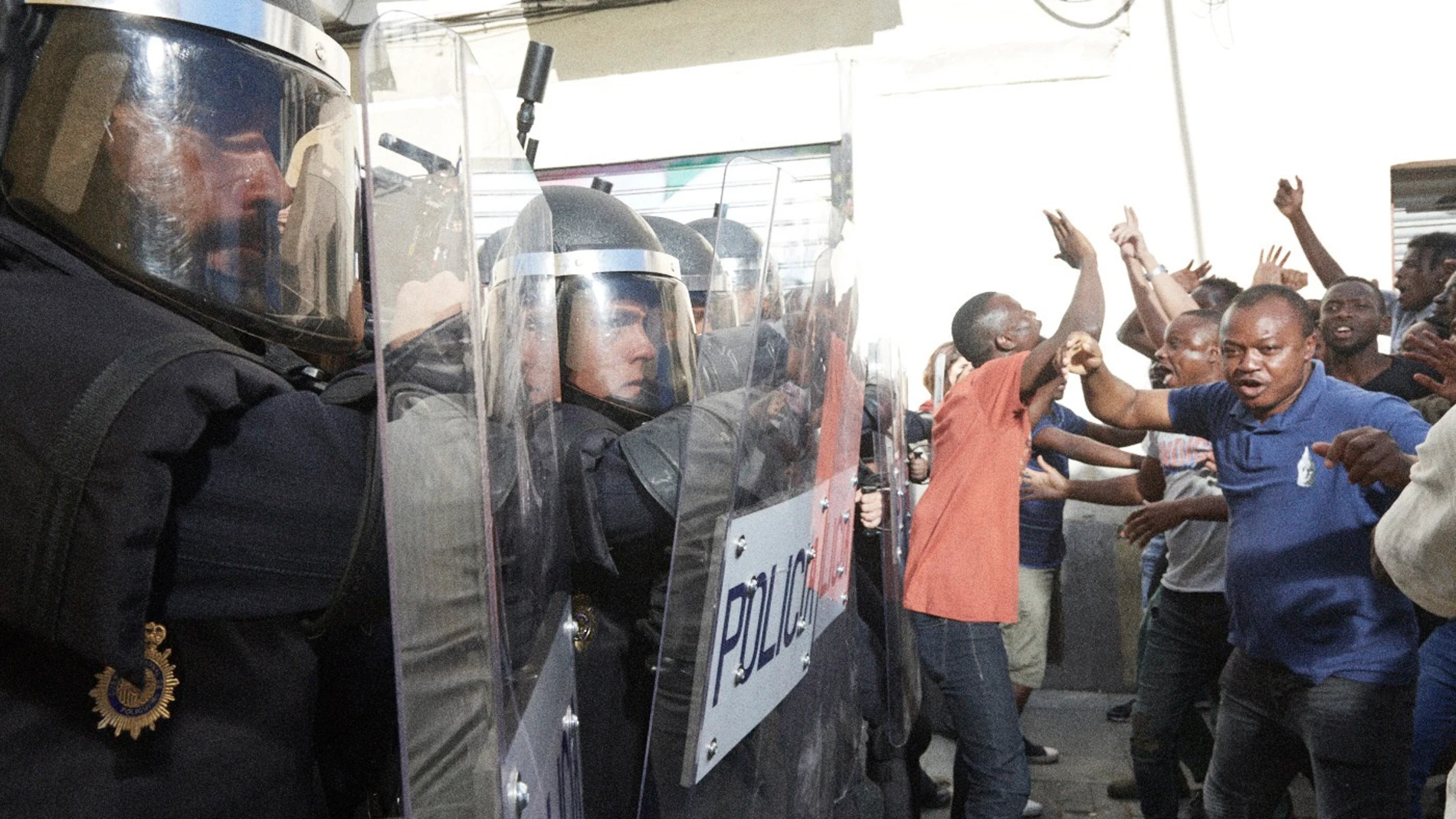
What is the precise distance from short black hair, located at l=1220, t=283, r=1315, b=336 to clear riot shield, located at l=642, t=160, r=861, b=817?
1.51m

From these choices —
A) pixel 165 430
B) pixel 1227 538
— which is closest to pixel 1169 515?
pixel 1227 538

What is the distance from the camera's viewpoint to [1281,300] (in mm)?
3125

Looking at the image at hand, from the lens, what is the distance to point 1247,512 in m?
3.05

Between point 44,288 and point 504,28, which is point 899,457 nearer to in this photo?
point 44,288

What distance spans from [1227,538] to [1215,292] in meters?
1.90

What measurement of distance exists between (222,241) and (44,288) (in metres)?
0.21

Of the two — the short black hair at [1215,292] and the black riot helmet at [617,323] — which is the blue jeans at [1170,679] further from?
the black riot helmet at [617,323]

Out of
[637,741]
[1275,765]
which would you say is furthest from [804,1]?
[637,741]

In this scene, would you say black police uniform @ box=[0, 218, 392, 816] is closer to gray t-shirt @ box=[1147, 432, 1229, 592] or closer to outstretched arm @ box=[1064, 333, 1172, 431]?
outstretched arm @ box=[1064, 333, 1172, 431]

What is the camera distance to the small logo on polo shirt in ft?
9.62

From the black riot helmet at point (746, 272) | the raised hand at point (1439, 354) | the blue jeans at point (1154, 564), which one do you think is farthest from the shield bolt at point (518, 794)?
the blue jeans at point (1154, 564)

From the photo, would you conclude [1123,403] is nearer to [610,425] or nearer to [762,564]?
[610,425]

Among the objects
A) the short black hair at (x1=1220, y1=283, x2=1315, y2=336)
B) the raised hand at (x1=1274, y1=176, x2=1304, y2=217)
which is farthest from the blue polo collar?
the raised hand at (x1=1274, y1=176, x2=1304, y2=217)

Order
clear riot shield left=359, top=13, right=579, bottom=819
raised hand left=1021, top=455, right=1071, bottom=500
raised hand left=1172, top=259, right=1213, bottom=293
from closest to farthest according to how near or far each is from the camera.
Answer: clear riot shield left=359, top=13, right=579, bottom=819 → raised hand left=1021, top=455, right=1071, bottom=500 → raised hand left=1172, top=259, right=1213, bottom=293
